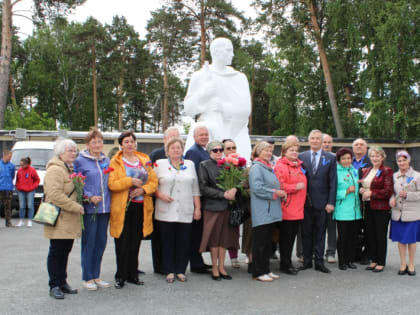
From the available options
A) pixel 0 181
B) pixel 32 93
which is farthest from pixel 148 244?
pixel 32 93

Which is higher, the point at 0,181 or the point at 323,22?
the point at 323,22

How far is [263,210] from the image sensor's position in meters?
4.86

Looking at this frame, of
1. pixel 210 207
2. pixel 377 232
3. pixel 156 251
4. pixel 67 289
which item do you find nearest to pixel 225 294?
pixel 210 207

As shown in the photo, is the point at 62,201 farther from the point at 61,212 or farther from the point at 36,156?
the point at 36,156

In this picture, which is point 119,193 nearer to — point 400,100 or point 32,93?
point 400,100

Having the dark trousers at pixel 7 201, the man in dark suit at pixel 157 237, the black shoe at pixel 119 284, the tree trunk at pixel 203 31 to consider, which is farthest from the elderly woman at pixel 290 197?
the tree trunk at pixel 203 31

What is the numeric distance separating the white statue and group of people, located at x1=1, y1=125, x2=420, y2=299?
6.58 ft

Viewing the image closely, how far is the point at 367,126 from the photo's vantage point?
22.7m

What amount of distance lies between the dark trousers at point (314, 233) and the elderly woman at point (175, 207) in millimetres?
1458

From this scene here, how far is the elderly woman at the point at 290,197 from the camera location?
5105 millimetres

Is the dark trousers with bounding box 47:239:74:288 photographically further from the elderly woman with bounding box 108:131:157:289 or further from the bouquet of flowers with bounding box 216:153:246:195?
the bouquet of flowers with bounding box 216:153:246:195

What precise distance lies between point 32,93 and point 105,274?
39.0 metres

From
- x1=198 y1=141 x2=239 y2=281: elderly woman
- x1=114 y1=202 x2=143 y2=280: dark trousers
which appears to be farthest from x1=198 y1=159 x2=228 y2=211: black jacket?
x1=114 y1=202 x2=143 y2=280: dark trousers

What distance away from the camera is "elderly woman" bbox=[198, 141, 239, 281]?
4.87 m
